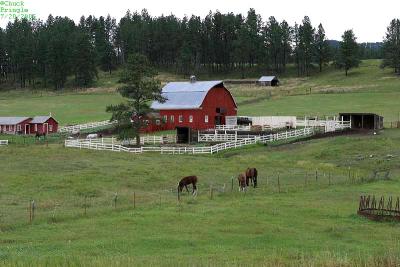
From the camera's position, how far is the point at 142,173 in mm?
39000

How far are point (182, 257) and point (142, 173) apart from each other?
22.3 m

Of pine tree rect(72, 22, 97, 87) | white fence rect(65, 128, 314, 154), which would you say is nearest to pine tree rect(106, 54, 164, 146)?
white fence rect(65, 128, 314, 154)

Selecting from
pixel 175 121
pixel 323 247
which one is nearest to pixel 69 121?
pixel 175 121

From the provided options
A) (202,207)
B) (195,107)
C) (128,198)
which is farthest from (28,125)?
(202,207)

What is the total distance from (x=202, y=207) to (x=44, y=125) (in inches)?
2176

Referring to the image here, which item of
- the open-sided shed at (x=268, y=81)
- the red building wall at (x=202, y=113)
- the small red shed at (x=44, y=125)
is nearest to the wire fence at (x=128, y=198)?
the red building wall at (x=202, y=113)

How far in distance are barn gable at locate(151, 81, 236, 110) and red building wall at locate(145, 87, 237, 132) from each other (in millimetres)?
509

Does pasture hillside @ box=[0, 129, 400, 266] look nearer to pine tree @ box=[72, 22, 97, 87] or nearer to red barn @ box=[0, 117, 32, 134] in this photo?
red barn @ box=[0, 117, 32, 134]

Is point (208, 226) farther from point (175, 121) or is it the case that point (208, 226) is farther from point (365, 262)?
point (175, 121)

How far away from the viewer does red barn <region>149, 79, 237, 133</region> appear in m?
74.6

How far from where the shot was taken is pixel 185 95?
254 ft

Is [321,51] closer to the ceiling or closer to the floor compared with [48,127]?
closer to the ceiling

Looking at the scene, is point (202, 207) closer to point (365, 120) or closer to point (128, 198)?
point (128, 198)

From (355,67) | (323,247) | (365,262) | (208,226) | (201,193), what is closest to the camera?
(365,262)
